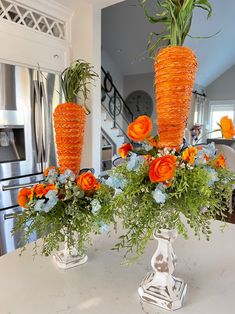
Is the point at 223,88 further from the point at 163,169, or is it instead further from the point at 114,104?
the point at 163,169

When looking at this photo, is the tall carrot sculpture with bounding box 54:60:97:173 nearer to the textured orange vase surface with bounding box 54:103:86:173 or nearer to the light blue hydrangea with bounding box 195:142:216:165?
the textured orange vase surface with bounding box 54:103:86:173

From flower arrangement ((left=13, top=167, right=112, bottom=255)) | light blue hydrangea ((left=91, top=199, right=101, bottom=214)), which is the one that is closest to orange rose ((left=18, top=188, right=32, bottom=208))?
flower arrangement ((left=13, top=167, right=112, bottom=255))

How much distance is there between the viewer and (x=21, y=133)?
225 cm

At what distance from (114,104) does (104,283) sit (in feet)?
19.3

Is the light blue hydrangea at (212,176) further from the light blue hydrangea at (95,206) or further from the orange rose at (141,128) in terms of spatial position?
the light blue hydrangea at (95,206)

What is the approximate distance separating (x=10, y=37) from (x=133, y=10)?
11.2ft

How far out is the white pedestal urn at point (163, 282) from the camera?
73 centimetres

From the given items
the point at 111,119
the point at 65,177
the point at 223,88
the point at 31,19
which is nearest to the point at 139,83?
the point at 111,119

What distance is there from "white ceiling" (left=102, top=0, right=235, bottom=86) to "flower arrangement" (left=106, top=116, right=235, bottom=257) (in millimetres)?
3993

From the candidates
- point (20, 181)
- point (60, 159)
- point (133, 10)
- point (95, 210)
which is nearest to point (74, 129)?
point (60, 159)

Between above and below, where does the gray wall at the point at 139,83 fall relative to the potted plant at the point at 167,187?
above

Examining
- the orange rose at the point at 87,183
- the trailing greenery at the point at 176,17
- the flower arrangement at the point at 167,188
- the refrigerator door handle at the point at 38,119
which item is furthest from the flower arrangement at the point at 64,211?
the refrigerator door handle at the point at 38,119

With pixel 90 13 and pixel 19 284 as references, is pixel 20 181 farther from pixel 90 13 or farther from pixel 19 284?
pixel 90 13

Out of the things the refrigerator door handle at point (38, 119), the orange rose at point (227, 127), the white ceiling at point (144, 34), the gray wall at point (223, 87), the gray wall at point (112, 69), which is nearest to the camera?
the orange rose at point (227, 127)
